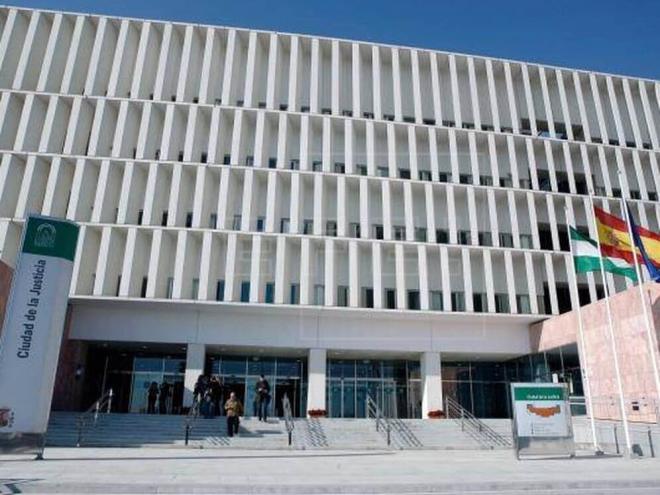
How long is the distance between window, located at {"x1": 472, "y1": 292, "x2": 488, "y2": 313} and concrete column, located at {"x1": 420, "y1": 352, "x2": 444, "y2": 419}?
3.77m

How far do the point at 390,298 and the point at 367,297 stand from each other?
4.25 ft

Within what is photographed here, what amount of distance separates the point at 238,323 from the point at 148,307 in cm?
467

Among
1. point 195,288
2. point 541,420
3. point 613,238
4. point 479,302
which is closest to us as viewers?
point 541,420

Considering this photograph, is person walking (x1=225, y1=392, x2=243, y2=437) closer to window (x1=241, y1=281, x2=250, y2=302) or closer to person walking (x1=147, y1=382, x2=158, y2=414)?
window (x1=241, y1=281, x2=250, y2=302)

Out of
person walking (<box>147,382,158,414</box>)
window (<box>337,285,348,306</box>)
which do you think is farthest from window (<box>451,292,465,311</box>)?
person walking (<box>147,382,158,414</box>)

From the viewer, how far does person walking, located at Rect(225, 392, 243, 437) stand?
19.4 meters

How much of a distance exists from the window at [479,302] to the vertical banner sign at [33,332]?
21623 mm

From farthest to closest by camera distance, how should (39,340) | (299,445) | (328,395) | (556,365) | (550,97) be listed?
(550,97)
(328,395)
(556,365)
(299,445)
(39,340)

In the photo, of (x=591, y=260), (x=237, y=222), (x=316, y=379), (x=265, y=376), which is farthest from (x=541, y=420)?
(x=237, y=222)

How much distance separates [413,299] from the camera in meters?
29.1

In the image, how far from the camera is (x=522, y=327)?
30.0m

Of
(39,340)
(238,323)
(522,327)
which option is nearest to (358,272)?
(238,323)

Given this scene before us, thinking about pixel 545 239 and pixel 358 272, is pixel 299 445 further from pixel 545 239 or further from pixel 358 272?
pixel 545 239

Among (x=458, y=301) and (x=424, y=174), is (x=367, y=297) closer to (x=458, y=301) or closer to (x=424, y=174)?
(x=458, y=301)
